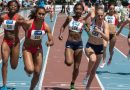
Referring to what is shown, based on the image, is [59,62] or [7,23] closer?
[7,23]

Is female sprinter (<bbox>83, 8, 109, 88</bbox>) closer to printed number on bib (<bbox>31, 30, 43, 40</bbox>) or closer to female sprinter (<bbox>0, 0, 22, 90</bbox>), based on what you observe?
printed number on bib (<bbox>31, 30, 43, 40</bbox>)

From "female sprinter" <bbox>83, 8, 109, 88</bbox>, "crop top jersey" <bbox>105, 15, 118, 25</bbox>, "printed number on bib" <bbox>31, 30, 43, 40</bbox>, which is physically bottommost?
"crop top jersey" <bbox>105, 15, 118, 25</bbox>

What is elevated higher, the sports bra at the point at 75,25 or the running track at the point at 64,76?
the sports bra at the point at 75,25

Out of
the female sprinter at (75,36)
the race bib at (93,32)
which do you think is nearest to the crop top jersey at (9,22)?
the female sprinter at (75,36)

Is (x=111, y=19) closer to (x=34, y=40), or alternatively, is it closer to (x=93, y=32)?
(x=93, y=32)

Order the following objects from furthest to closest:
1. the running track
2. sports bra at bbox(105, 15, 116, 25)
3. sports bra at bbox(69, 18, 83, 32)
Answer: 1. sports bra at bbox(105, 15, 116, 25)
2. the running track
3. sports bra at bbox(69, 18, 83, 32)

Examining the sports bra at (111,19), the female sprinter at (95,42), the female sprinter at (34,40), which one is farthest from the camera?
the sports bra at (111,19)

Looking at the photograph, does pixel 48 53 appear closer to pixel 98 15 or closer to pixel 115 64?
pixel 115 64

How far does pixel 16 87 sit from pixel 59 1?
240 ft

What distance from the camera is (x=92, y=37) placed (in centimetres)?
1195

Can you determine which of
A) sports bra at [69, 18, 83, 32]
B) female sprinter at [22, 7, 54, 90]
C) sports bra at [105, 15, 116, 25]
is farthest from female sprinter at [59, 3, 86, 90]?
sports bra at [105, 15, 116, 25]

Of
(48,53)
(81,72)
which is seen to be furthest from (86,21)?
(48,53)

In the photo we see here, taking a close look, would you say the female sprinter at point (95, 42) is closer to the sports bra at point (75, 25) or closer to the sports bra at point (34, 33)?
the sports bra at point (75, 25)

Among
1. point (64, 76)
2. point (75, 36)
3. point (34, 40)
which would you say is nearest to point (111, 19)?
point (64, 76)
